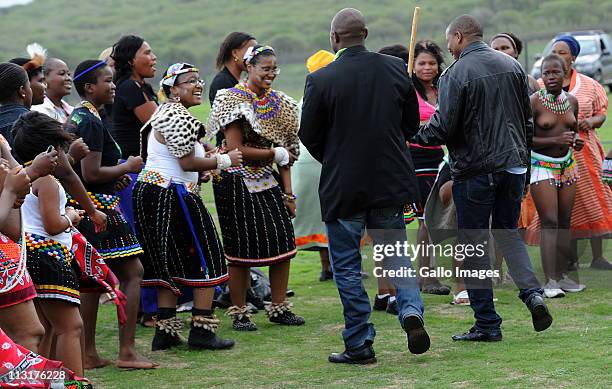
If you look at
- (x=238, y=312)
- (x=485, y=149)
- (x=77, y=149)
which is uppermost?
(x=77, y=149)

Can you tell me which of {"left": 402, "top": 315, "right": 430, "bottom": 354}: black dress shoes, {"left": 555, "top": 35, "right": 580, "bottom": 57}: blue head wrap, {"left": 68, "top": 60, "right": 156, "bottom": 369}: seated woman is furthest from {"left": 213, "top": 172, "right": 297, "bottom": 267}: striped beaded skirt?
{"left": 555, "top": 35, "right": 580, "bottom": 57}: blue head wrap

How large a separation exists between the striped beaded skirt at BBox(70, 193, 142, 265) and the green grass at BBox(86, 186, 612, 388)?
747mm

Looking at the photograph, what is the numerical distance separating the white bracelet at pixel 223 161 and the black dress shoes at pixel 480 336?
1.92 metres

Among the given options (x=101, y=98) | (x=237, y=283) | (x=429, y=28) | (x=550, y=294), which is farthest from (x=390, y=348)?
(x=429, y=28)

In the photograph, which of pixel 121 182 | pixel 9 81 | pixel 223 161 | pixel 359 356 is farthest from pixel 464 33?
pixel 9 81

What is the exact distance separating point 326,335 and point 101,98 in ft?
7.38

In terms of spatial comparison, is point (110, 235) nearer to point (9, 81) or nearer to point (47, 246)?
point (47, 246)

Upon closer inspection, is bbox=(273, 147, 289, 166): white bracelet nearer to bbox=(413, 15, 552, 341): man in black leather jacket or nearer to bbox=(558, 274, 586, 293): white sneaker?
bbox=(413, 15, 552, 341): man in black leather jacket

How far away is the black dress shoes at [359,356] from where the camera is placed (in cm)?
629

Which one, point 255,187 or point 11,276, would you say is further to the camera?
point 255,187

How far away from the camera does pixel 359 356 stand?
6.29 m

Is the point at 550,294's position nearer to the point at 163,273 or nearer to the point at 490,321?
the point at 490,321

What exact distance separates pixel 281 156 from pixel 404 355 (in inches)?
73.8

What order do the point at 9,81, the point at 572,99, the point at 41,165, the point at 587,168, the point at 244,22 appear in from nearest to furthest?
the point at 41,165, the point at 9,81, the point at 572,99, the point at 587,168, the point at 244,22
